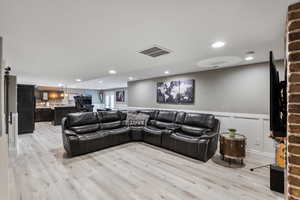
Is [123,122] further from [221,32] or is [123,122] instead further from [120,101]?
Answer: [120,101]

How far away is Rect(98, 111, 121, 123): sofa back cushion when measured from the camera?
4.61 meters

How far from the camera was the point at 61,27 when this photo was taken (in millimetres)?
1771

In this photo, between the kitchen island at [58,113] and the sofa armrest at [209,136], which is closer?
the sofa armrest at [209,136]

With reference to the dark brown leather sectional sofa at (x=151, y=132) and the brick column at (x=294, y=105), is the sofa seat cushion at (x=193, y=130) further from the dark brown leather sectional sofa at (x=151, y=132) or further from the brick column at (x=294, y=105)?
the brick column at (x=294, y=105)

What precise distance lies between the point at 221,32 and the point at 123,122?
4037 millimetres

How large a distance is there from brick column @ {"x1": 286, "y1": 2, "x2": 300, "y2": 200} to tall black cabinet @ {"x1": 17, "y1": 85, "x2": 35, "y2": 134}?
7.19m

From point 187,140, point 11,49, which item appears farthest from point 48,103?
point 187,140

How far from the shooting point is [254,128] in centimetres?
349

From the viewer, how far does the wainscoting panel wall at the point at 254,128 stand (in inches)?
131

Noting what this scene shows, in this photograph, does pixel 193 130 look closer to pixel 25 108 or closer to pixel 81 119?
pixel 81 119

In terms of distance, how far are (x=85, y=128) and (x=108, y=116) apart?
0.86 m

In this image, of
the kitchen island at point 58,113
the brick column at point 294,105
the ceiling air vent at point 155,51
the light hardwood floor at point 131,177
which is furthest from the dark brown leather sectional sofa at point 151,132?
the kitchen island at point 58,113

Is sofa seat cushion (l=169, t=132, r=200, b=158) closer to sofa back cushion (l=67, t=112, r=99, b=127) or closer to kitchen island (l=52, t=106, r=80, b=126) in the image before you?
sofa back cushion (l=67, t=112, r=99, b=127)

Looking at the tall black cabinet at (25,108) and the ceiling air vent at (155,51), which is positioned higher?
the ceiling air vent at (155,51)
